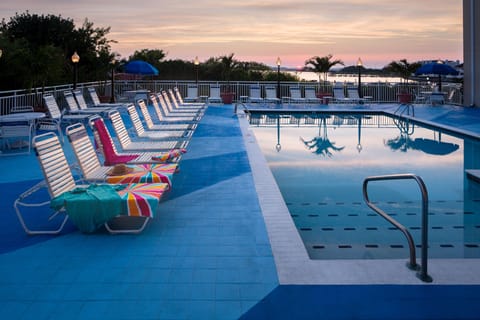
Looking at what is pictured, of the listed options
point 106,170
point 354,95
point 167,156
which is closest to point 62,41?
point 354,95

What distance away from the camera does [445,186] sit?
7.34 m

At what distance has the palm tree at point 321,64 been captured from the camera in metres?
24.9

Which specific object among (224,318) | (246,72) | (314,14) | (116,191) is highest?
(314,14)

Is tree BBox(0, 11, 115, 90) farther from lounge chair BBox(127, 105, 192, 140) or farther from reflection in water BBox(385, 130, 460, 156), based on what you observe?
reflection in water BBox(385, 130, 460, 156)

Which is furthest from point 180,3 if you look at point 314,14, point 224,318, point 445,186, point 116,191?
point 224,318

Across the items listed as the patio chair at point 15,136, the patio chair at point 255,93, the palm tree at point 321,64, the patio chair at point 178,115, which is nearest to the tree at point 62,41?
the patio chair at point 178,115

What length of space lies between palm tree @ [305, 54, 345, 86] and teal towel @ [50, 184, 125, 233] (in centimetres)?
2127

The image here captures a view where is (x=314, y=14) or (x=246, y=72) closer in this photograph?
(x=314, y=14)

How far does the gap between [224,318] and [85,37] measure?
23.4m

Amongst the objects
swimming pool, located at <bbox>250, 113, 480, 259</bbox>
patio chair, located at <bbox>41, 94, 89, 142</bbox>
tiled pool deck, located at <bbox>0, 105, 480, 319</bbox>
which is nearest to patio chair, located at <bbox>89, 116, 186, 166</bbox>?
tiled pool deck, located at <bbox>0, 105, 480, 319</bbox>

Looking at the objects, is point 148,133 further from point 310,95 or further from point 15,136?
point 310,95

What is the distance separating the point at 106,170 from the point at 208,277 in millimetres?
2614

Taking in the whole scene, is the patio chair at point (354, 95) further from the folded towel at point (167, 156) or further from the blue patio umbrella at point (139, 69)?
the folded towel at point (167, 156)

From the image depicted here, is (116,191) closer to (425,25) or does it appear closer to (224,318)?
(224,318)
